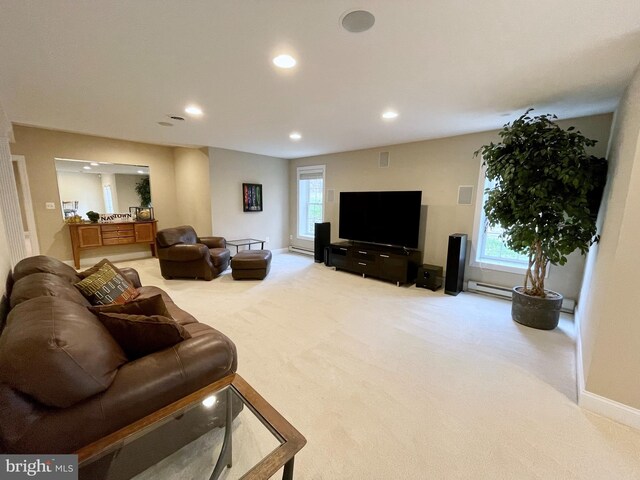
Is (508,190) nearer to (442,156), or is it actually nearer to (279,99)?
(442,156)

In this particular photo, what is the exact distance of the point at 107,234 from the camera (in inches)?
199

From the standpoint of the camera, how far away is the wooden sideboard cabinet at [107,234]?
4754mm

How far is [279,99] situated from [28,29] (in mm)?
1711

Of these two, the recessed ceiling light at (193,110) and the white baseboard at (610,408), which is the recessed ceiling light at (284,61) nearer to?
the recessed ceiling light at (193,110)

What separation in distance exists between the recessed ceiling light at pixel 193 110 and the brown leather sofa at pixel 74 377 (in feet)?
7.49

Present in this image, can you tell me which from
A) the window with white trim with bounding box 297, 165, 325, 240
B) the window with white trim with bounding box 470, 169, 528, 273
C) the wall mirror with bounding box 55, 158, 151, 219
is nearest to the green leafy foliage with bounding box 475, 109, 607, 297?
the window with white trim with bounding box 470, 169, 528, 273

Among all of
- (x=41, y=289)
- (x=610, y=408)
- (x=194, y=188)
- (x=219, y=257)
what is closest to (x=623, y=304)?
(x=610, y=408)

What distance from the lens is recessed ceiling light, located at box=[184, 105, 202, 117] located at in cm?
288

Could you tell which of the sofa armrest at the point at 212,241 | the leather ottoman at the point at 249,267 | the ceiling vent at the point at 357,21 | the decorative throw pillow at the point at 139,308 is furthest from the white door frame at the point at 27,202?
the ceiling vent at the point at 357,21

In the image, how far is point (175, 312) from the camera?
7.06ft

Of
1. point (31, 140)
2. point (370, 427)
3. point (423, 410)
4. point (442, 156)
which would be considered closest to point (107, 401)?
point (370, 427)

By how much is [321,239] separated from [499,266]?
3.19m

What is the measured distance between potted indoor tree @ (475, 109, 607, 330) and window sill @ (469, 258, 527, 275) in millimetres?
704

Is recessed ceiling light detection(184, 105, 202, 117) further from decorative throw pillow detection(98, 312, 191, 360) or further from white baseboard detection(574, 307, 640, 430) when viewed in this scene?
white baseboard detection(574, 307, 640, 430)
